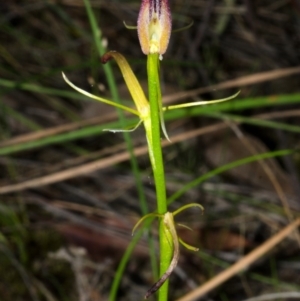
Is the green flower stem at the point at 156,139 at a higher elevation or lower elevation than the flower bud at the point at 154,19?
lower

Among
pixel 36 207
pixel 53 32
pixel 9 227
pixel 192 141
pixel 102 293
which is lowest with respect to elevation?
pixel 102 293

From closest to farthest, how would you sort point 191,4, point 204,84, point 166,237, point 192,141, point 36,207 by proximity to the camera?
1. point 166,237
2. point 36,207
3. point 192,141
4. point 204,84
5. point 191,4

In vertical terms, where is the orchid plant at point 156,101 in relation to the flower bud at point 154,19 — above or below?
below

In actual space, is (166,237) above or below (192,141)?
below

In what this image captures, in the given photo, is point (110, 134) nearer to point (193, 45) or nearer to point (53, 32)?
point (193, 45)

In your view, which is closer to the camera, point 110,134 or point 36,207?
point 36,207

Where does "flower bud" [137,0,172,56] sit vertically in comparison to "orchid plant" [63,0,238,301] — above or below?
above

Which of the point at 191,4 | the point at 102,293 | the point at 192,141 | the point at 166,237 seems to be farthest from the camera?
the point at 191,4

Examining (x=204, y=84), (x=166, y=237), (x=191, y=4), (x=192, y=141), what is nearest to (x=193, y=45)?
(x=204, y=84)

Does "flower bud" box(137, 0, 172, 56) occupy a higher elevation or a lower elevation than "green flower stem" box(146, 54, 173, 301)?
higher
